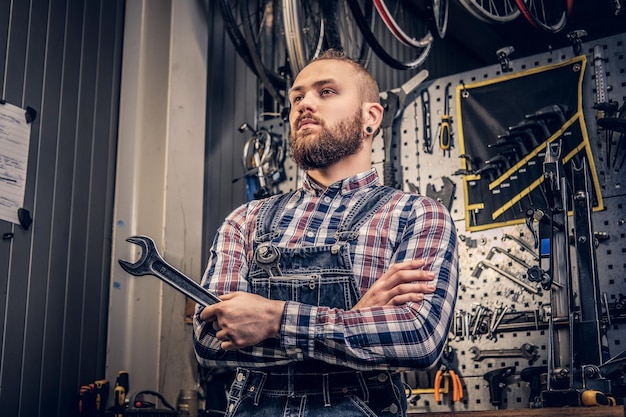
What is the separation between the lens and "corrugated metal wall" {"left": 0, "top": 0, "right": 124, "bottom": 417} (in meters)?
3.16

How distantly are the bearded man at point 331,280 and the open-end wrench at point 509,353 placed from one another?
1.46 metres

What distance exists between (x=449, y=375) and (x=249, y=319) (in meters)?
1.91

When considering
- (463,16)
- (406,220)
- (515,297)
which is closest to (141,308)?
(515,297)

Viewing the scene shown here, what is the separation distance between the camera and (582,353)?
282cm

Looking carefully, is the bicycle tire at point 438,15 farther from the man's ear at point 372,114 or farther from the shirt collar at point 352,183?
the shirt collar at point 352,183

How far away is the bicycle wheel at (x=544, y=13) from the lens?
3851 mm

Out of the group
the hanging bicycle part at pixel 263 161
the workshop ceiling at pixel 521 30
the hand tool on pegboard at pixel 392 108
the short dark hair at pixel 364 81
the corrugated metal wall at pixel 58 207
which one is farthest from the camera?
the workshop ceiling at pixel 521 30

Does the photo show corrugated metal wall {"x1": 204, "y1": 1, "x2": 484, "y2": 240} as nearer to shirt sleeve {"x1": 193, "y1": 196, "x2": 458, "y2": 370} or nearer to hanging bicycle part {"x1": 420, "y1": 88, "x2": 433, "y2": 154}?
hanging bicycle part {"x1": 420, "y1": 88, "x2": 433, "y2": 154}

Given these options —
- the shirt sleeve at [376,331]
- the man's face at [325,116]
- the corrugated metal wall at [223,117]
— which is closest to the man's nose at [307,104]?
the man's face at [325,116]

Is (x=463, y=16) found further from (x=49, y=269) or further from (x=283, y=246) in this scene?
(x=283, y=246)

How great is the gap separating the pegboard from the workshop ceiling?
2372 mm

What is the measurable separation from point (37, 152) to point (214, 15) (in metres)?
1.63

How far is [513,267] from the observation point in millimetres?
3436

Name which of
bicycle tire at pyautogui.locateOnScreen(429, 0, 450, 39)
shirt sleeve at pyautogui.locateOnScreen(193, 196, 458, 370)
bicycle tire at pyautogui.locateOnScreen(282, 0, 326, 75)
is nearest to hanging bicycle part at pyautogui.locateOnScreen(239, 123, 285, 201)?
bicycle tire at pyautogui.locateOnScreen(282, 0, 326, 75)
